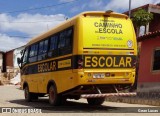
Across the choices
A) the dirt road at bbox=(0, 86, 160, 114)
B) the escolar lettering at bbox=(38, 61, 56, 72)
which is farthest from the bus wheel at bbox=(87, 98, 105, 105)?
the escolar lettering at bbox=(38, 61, 56, 72)

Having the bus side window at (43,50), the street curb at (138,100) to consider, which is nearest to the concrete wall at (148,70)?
the street curb at (138,100)

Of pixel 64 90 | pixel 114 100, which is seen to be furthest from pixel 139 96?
pixel 64 90

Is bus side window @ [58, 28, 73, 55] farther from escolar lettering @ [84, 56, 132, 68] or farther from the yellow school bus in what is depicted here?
escolar lettering @ [84, 56, 132, 68]

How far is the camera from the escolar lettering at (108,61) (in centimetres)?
1237

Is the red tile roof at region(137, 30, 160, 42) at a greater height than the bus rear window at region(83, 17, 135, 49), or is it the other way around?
the red tile roof at region(137, 30, 160, 42)

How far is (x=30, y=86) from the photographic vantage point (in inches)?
695

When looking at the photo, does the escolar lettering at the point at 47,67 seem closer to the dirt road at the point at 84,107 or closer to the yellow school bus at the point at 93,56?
the yellow school bus at the point at 93,56

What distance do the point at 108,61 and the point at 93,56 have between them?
0.59 m

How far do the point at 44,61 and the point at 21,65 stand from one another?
4.20 m

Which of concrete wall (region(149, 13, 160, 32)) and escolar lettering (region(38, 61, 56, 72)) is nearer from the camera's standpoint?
escolar lettering (region(38, 61, 56, 72))

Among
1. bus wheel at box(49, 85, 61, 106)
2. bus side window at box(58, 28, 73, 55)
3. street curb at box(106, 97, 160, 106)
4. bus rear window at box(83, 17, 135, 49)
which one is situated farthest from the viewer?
street curb at box(106, 97, 160, 106)

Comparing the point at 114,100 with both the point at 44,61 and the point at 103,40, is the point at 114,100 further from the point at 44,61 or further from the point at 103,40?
the point at 103,40

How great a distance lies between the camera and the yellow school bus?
12.3 m

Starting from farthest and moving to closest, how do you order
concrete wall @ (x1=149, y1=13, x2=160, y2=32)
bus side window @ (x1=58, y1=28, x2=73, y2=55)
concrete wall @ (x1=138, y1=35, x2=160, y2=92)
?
concrete wall @ (x1=149, y1=13, x2=160, y2=32), concrete wall @ (x1=138, y1=35, x2=160, y2=92), bus side window @ (x1=58, y1=28, x2=73, y2=55)
